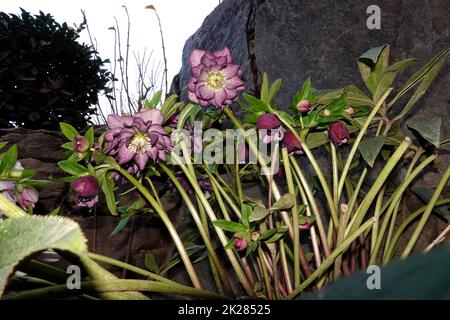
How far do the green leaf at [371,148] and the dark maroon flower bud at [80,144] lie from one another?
0.41 meters

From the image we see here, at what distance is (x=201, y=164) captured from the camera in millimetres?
684

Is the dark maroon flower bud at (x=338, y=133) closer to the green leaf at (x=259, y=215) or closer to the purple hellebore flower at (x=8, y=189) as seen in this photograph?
the green leaf at (x=259, y=215)

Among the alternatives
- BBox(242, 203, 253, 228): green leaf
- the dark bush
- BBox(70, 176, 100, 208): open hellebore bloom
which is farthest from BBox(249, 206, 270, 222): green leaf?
the dark bush

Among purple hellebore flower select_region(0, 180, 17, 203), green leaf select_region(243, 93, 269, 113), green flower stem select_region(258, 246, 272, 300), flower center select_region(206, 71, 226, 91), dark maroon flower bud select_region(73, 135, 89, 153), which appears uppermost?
flower center select_region(206, 71, 226, 91)

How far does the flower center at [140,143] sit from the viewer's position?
59 centimetres

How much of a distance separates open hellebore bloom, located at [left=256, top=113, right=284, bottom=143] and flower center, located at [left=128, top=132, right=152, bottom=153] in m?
0.17

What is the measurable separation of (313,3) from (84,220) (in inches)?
46.4

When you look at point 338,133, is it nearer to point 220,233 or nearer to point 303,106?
point 303,106

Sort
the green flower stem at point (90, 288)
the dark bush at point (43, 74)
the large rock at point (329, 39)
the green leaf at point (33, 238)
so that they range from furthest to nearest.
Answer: the dark bush at point (43, 74) < the large rock at point (329, 39) < the green flower stem at point (90, 288) < the green leaf at point (33, 238)

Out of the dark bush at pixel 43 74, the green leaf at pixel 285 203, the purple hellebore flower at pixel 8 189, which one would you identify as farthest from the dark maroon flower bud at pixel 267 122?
the dark bush at pixel 43 74

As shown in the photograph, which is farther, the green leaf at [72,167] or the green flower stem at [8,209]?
the green leaf at [72,167]

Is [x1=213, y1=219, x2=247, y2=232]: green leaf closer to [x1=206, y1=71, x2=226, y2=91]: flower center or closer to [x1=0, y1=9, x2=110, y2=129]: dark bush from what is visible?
[x1=206, y1=71, x2=226, y2=91]: flower center

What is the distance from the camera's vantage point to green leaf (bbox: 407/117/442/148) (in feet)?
1.87

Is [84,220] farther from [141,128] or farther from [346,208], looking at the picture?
[346,208]
